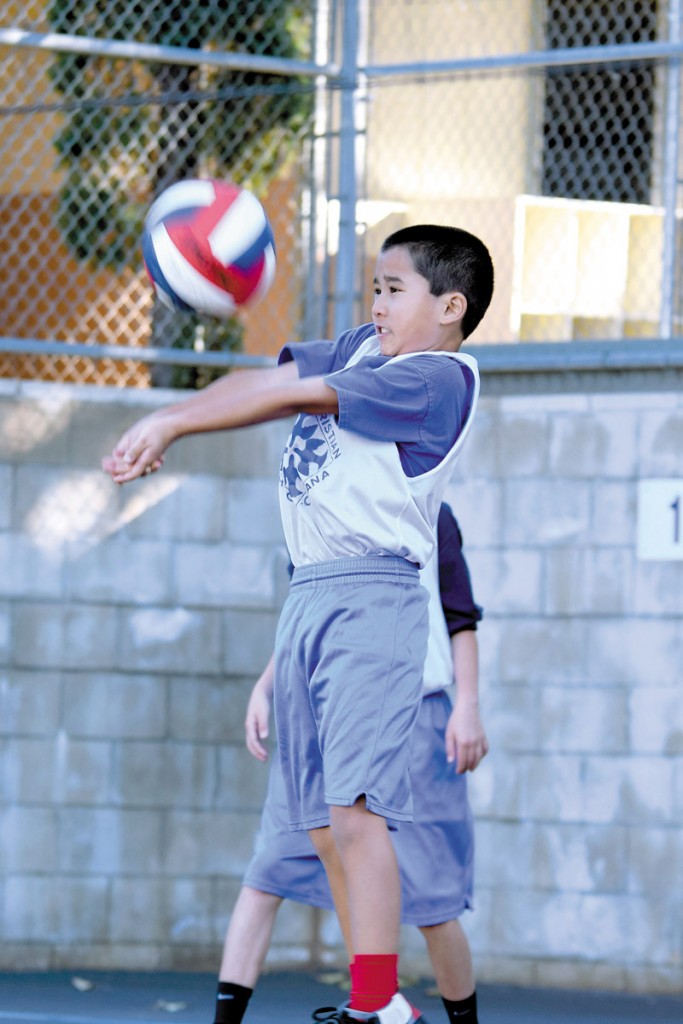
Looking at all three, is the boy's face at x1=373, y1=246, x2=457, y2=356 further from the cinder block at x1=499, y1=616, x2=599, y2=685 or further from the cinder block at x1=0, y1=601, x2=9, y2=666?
the cinder block at x1=0, y1=601, x2=9, y2=666

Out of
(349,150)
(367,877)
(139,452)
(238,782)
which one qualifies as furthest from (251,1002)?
(349,150)

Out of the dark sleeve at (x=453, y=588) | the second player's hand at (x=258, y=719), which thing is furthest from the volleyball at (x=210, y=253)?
the second player's hand at (x=258, y=719)

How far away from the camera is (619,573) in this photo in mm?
6102

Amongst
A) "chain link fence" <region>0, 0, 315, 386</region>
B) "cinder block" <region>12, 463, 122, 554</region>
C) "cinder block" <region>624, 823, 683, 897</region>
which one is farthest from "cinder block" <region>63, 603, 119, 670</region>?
"cinder block" <region>624, 823, 683, 897</region>

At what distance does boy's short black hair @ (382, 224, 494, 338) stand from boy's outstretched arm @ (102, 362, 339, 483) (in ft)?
1.48

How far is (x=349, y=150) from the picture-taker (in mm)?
6590

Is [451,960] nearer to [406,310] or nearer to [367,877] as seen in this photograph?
[367,877]

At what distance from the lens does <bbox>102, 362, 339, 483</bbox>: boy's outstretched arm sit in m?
3.28

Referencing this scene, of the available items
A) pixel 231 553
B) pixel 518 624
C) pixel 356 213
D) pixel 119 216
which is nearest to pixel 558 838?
pixel 518 624

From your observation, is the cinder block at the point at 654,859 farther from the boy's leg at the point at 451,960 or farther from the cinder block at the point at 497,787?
the boy's leg at the point at 451,960

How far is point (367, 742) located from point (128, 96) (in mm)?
4061

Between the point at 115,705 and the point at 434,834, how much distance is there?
205 centimetres

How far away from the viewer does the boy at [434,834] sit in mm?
4391

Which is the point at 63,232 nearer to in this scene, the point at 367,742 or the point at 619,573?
the point at 619,573
